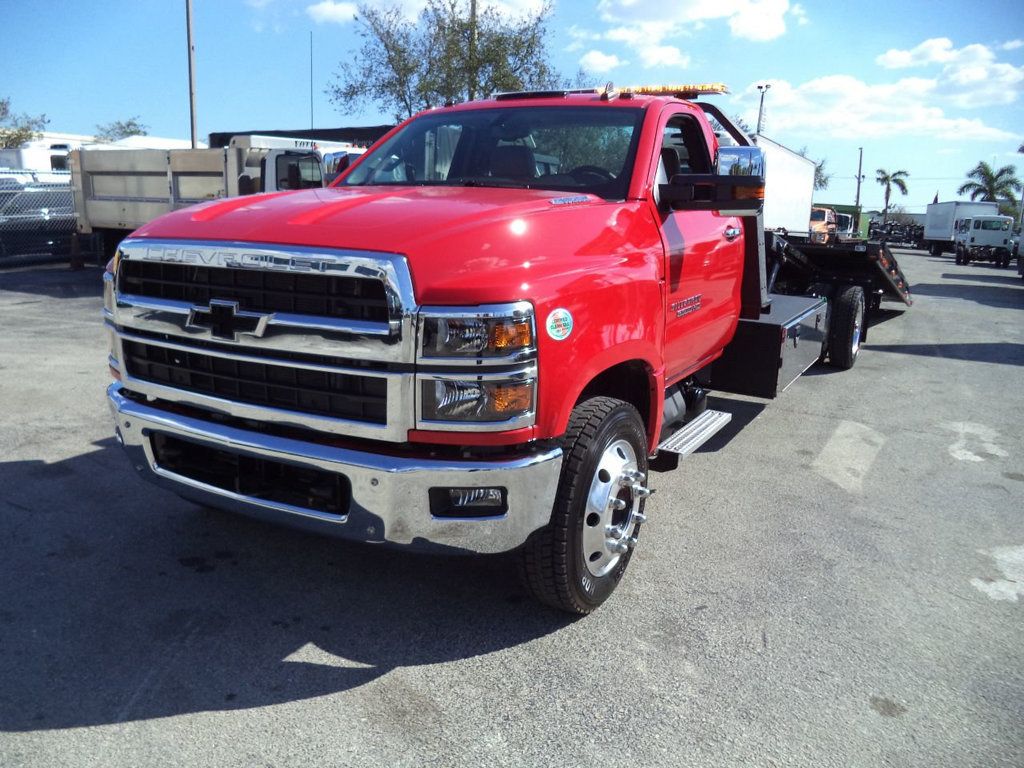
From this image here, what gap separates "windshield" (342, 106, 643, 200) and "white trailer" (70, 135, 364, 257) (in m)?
8.66

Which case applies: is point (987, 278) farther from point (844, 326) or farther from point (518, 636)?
point (518, 636)

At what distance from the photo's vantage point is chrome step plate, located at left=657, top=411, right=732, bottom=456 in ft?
13.1

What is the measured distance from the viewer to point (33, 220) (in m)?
17.1

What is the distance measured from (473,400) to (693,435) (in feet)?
6.51

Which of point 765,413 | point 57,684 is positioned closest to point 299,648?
point 57,684

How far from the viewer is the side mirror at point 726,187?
3.47 meters

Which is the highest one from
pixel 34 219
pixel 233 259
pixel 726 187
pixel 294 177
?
pixel 294 177

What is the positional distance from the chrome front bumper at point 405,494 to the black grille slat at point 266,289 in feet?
1.54

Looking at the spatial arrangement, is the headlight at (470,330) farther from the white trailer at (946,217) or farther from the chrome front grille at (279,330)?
the white trailer at (946,217)

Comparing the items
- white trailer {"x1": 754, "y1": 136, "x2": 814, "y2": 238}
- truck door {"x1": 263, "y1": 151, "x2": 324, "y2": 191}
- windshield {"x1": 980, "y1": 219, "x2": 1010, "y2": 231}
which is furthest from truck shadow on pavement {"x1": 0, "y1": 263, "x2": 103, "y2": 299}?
windshield {"x1": 980, "y1": 219, "x2": 1010, "y2": 231}

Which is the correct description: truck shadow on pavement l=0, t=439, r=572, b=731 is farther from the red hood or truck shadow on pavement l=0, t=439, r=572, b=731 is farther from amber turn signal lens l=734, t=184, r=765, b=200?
amber turn signal lens l=734, t=184, r=765, b=200

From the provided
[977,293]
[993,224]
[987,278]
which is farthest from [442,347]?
[993,224]

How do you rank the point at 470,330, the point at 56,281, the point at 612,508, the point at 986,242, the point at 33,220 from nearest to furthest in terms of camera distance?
the point at 470,330
the point at 612,508
the point at 56,281
the point at 33,220
the point at 986,242

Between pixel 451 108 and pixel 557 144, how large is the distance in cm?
88
